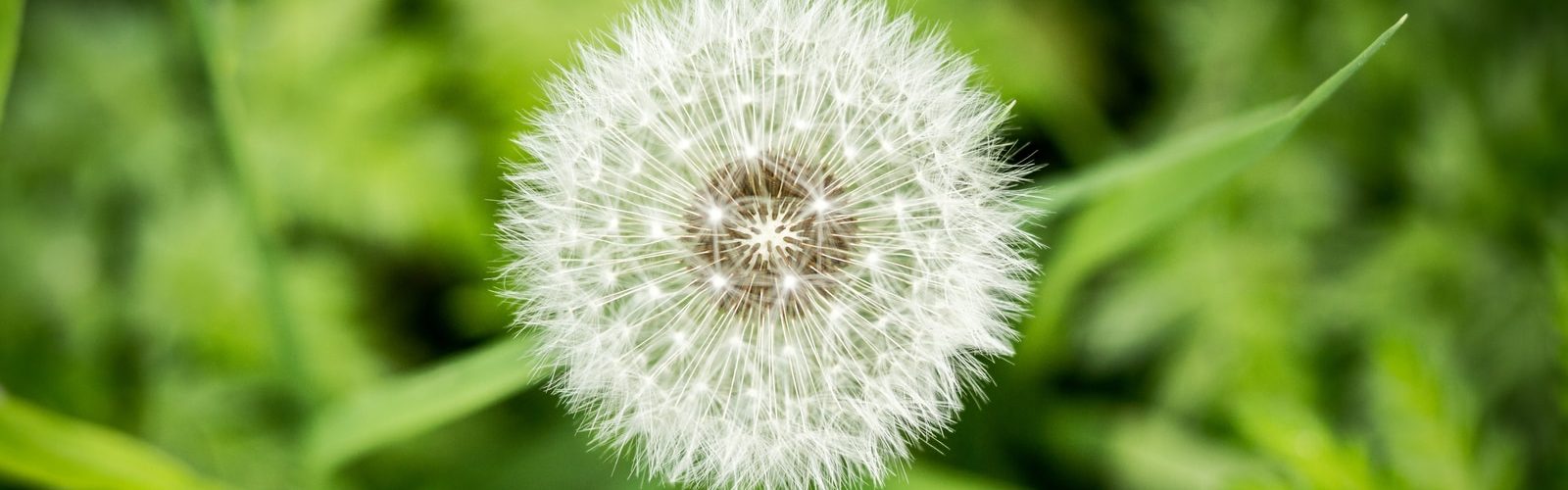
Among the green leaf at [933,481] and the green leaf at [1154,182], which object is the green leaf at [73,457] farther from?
the green leaf at [1154,182]

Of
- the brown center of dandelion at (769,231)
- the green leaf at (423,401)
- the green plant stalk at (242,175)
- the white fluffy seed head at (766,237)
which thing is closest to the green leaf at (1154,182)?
the white fluffy seed head at (766,237)

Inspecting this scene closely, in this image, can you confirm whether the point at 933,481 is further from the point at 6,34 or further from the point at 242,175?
the point at 6,34

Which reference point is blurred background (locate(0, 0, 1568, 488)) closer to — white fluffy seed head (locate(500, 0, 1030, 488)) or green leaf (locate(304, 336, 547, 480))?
green leaf (locate(304, 336, 547, 480))

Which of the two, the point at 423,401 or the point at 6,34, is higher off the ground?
the point at 6,34

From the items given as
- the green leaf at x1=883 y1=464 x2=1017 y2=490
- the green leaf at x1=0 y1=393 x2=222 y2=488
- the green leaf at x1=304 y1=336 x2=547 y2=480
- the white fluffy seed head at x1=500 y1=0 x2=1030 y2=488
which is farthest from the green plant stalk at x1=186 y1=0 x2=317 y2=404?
the green leaf at x1=883 y1=464 x2=1017 y2=490

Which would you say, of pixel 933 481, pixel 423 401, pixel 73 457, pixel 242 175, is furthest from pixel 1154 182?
pixel 73 457

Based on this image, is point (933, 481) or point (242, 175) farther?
point (933, 481)

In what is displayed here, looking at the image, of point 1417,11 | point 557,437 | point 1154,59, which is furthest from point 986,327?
point 1417,11
